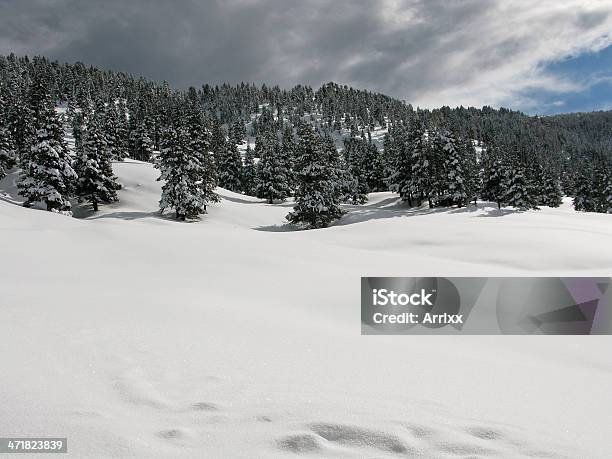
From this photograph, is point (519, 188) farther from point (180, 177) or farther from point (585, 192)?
point (180, 177)

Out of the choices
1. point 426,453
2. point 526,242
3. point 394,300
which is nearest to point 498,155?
point 526,242

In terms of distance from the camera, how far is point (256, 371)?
4.39m

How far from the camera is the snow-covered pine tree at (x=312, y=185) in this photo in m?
41.9

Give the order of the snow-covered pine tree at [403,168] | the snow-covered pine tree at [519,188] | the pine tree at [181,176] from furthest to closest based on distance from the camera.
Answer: the snow-covered pine tree at [403,168]
the snow-covered pine tree at [519,188]
the pine tree at [181,176]

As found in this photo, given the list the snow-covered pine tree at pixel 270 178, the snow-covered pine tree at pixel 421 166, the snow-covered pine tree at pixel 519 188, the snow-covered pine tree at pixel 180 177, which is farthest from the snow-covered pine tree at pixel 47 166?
the snow-covered pine tree at pixel 519 188

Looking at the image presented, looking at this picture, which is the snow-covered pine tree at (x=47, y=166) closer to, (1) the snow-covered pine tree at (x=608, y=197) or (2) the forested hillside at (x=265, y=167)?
(2) the forested hillside at (x=265, y=167)

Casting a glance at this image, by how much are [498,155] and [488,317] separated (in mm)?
67244

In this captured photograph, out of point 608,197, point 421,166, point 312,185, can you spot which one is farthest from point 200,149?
point 608,197

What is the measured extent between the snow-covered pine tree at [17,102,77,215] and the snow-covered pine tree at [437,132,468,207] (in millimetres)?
45111

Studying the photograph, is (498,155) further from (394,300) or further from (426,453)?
(426,453)

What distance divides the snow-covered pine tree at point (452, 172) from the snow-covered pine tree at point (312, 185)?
60.4ft

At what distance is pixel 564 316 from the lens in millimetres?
7285

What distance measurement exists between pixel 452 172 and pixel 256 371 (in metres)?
51.8

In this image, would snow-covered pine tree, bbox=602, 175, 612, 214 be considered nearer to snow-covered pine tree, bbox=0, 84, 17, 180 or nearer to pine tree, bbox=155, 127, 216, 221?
pine tree, bbox=155, 127, 216, 221
